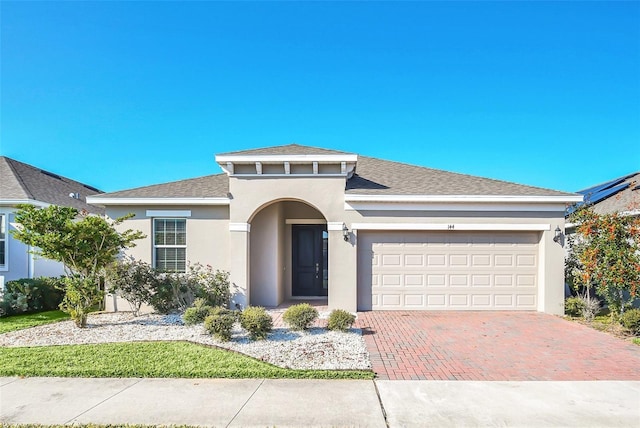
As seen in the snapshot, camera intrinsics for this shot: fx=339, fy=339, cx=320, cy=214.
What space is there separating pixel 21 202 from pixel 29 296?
4309 mm

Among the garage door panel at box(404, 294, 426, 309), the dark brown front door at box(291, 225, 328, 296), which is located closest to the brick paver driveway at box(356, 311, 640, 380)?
the garage door panel at box(404, 294, 426, 309)

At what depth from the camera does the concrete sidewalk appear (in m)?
3.94

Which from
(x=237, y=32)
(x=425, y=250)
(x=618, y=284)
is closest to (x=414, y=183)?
(x=425, y=250)

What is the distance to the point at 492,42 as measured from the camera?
11.5m

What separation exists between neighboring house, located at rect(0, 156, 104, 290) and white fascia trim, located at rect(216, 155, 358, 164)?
7021mm

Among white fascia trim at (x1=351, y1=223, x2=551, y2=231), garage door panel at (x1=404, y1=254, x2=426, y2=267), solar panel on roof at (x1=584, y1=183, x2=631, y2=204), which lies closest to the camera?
white fascia trim at (x1=351, y1=223, x2=551, y2=231)

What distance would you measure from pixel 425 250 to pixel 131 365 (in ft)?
25.7

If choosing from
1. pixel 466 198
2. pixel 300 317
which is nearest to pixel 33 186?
pixel 300 317

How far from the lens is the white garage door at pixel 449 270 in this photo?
9992 mm

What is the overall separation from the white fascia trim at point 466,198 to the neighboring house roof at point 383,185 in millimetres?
132

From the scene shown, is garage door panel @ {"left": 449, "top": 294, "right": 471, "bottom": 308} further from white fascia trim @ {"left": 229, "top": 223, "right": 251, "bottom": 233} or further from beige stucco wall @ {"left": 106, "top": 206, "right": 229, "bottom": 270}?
beige stucco wall @ {"left": 106, "top": 206, "right": 229, "bottom": 270}

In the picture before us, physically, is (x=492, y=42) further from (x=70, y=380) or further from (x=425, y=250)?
(x=70, y=380)

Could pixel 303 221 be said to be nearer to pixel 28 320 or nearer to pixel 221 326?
pixel 221 326

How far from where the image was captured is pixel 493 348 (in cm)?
664
